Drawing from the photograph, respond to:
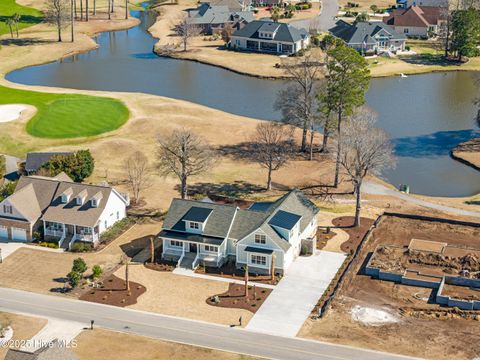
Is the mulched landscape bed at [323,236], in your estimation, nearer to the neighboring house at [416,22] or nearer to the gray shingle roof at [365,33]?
the gray shingle roof at [365,33]

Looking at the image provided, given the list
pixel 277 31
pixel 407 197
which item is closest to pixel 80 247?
pixel 407 197

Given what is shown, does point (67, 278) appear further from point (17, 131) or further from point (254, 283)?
point (17, 131)

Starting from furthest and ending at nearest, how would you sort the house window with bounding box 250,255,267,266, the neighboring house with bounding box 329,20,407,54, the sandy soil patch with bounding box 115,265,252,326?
1. the neighboring house with bounding box 329,20,407,54
2. the house window with bounding box 250,255,267,266
3. the sandy soil patch with bounding box 115,265,252,326

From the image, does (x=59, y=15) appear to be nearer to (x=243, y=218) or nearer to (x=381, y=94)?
(x=381, y=94)

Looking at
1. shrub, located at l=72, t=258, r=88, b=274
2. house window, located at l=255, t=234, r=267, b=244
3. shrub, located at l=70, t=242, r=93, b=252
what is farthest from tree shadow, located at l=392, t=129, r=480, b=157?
shrub, located at l=72, t=258, r=88, b=274

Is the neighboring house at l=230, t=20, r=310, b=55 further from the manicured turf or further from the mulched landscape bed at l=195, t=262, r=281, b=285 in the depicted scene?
the mulched landscape bed at l=195, t=262, r=281, b=285

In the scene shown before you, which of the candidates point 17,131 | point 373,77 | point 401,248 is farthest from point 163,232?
point 373,77

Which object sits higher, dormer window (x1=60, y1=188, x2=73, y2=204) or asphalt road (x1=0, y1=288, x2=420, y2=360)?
dormer window (x1=60, y1=188, x2=73, y2=204)
